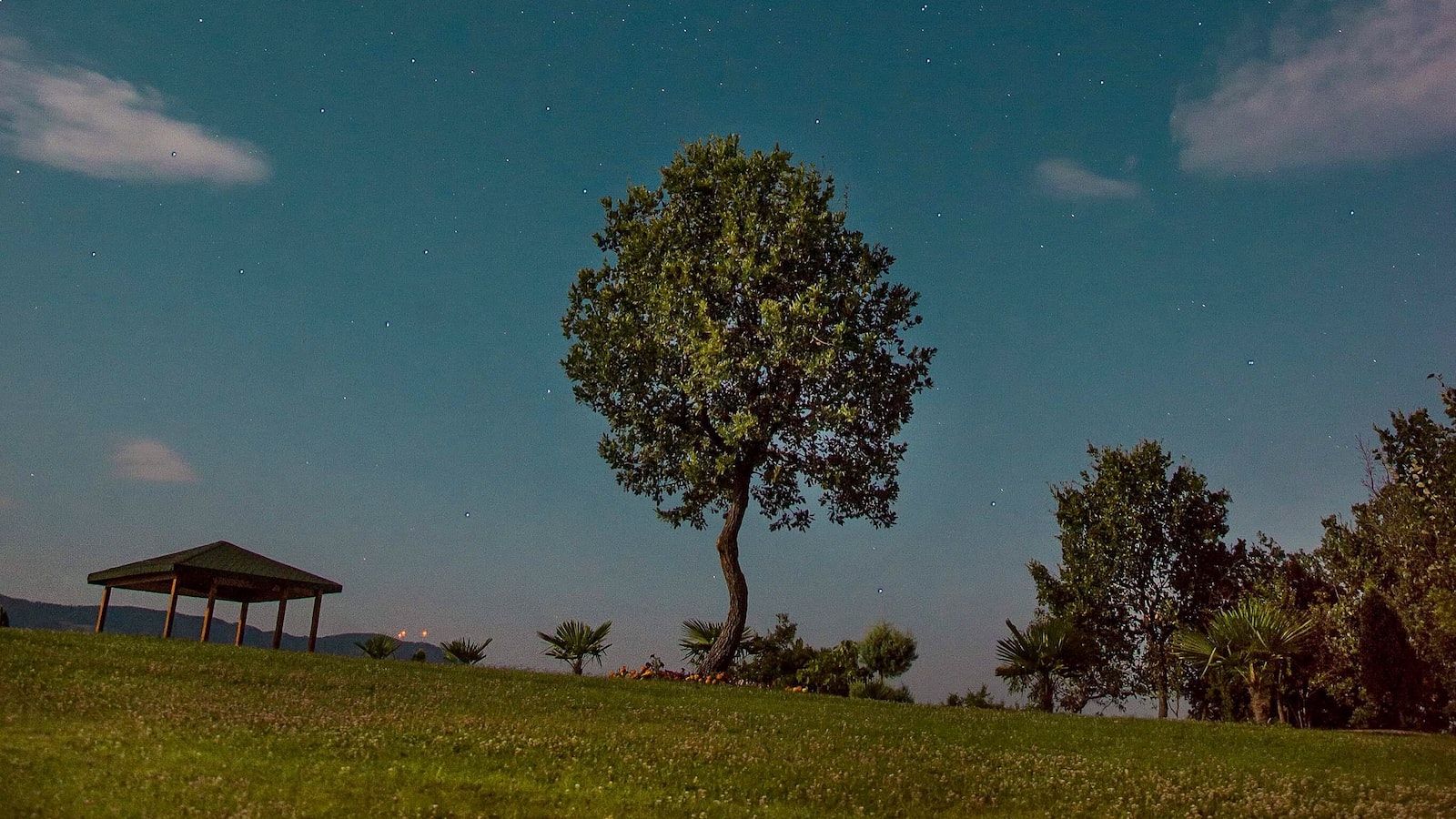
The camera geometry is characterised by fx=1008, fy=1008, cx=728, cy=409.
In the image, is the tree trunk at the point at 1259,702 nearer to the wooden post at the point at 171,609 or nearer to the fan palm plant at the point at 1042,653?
the fan palm plant at the point at 1042,653

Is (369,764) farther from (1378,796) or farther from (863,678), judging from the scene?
(863,678)

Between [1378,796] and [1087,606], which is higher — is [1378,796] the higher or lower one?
the lower one

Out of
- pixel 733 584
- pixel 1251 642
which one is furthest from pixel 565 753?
pixel 1251 642

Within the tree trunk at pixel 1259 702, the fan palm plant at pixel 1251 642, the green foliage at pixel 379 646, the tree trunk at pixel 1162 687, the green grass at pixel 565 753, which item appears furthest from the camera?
the tree trunk at pixel 1162 687

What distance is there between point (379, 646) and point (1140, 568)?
1179 inches

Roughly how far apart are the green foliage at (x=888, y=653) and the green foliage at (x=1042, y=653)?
423cm

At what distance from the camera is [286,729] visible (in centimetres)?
1412

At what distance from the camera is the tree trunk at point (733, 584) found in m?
32.5

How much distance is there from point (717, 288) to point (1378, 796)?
73.2ft

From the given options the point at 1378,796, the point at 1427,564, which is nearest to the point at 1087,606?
the point at 1427,564

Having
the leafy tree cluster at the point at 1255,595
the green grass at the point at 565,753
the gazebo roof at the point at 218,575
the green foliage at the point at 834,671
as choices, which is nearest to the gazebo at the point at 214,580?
the gazebo roof at the point at 218,575

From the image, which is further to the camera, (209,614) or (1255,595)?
(1255,595)

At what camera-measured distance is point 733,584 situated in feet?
107

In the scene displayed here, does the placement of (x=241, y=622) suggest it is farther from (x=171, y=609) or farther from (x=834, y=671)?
(x=834, y=671)
